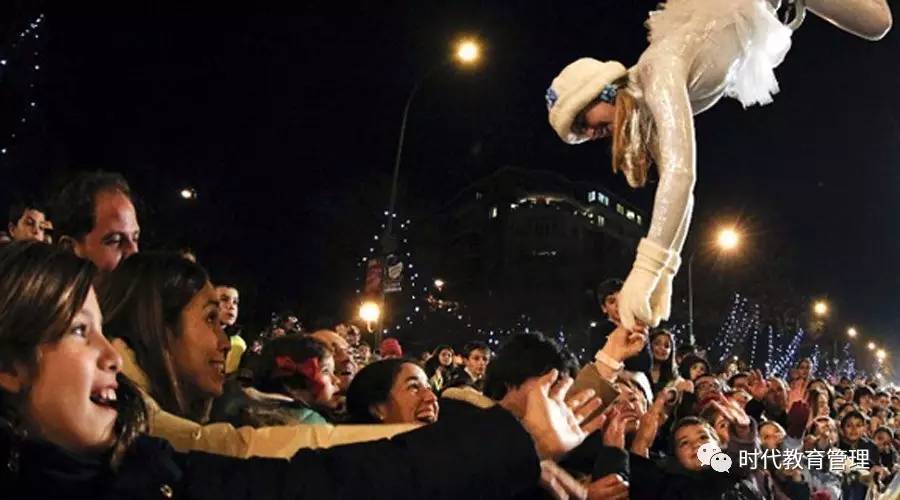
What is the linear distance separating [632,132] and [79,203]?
8.74 feet

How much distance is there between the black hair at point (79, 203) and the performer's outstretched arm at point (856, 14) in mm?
3280

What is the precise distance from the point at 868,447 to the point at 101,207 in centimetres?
942

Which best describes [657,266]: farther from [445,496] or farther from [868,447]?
[868,447]

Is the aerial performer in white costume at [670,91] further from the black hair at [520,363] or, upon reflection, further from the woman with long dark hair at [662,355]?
the woman with long dark hair at [662,355]

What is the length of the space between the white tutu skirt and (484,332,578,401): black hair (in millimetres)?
1393

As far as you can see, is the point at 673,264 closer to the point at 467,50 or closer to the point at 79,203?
the point at 79,203

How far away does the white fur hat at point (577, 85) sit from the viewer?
2771mm

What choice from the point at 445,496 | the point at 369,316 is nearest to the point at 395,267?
the point at 369,316

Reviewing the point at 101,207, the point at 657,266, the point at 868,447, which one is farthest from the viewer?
the point at 868,447

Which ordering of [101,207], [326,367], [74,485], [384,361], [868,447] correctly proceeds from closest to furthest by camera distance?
[74,485] < [101,207] < [384,361] < [326,367] < [868,447]

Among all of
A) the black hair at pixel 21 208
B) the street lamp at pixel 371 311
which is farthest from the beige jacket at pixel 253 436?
the street lamp at pixel 371 311

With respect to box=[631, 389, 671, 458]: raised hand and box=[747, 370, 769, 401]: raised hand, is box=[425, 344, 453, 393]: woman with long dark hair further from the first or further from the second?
box=[631, 389, 671, 458]: raised hand

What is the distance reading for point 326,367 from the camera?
4.56m

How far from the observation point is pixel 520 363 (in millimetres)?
3619
